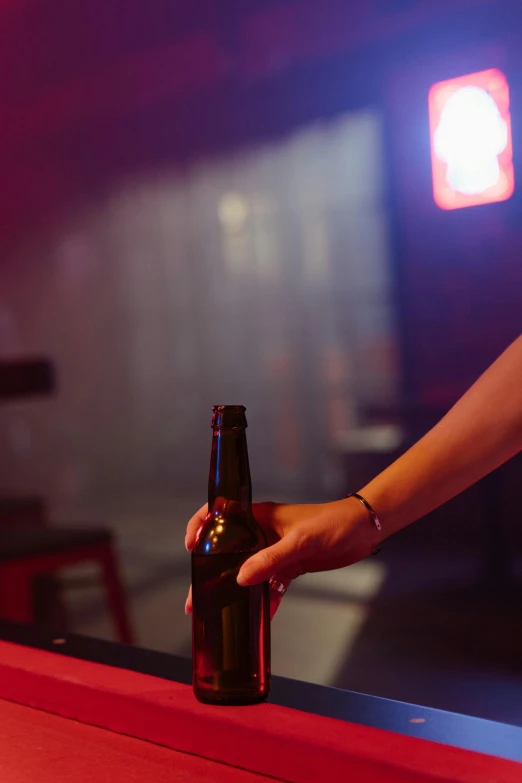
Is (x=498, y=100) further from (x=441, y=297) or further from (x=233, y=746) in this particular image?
(x=233, y=746)

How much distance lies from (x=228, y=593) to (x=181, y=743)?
0.12m

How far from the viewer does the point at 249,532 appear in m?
0.62

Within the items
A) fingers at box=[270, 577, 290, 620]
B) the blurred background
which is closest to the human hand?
fingers at box=[270, 577, 290, 620]

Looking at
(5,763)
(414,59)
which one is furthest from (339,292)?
(5,763)

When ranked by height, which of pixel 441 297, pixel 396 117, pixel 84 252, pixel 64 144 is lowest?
pixel 441 297

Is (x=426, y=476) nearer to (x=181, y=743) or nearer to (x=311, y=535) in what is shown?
(x=311, y=535)

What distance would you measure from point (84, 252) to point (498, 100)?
1.45 meters

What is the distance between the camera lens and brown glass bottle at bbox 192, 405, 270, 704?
60cm

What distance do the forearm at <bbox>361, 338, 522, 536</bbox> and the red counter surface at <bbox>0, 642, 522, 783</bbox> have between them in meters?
0.20

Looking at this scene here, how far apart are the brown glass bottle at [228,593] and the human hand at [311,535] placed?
0.07ft

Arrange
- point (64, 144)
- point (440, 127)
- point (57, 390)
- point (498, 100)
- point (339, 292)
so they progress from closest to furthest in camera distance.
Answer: point (498, 100)
point (440, 127)
point (339, 292)
point (64, 144)
point (57, 390)

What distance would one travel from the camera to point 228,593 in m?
0.60

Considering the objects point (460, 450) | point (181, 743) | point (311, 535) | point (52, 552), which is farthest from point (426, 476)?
point (52, 552)

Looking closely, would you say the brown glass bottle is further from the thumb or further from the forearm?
the forearm
